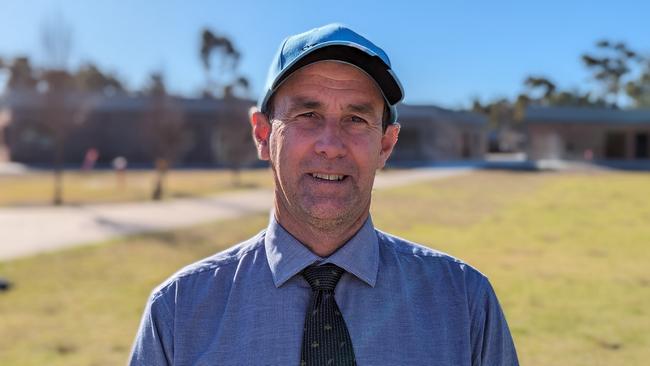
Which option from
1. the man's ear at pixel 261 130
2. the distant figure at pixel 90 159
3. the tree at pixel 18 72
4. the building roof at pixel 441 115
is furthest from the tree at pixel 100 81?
the man's ear at pixel 261 130

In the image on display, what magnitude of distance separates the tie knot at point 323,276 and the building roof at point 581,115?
41.0 metres

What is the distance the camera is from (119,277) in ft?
26.3

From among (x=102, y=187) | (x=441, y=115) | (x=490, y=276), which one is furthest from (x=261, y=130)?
(x=441, y=115)

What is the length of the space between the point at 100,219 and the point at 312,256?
42.7 ft

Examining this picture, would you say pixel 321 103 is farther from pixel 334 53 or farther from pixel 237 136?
pixel 237 136

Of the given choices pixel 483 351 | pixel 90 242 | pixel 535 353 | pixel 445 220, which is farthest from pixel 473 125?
pixel 483 351

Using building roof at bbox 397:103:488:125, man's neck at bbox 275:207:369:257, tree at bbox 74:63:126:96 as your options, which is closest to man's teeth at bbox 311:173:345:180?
man's neck at bbox 275:207:369:257

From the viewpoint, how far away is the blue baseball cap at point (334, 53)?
1563mm

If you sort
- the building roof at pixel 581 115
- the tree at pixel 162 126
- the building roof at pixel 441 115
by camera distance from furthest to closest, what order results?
the building roof at pixel 441 115 < the building roof at pixel 581 115 < the tree at pixel 162 126

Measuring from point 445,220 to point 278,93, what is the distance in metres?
12.3

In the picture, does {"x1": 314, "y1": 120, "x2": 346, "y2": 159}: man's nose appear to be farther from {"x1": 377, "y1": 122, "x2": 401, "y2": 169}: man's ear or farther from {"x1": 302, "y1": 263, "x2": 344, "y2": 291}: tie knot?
{"x1": 302, "y1": 263, "x2": 344, "y2": 291}: tie knot

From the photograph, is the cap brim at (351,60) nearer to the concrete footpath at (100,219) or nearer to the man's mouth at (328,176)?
the man's mouth at (328,176)

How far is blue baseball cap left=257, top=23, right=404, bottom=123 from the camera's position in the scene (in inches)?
61.6

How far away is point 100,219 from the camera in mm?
13648
